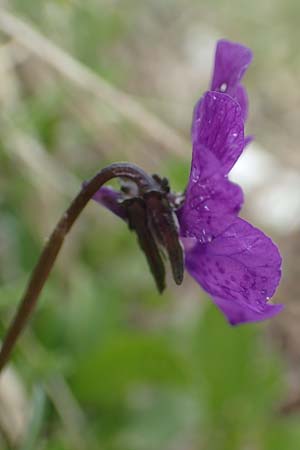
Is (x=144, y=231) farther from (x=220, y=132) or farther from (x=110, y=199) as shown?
(x=220, y=132)

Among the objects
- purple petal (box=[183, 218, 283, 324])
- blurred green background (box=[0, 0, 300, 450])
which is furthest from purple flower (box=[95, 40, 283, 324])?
blurred green background (box=[0, 0, 300, 450])

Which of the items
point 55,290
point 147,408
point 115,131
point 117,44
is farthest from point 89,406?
point 117,44

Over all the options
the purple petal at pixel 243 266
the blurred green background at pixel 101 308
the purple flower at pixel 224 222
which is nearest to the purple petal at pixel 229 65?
the purple flower at pixel 224 222

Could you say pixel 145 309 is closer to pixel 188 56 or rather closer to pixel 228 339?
pixel 228 339

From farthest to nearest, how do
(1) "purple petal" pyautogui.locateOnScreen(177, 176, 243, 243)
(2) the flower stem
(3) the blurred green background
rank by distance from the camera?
(3) the blurred green background, (2) the flower stem, (1) "purple petal" pyautogui.locateOnScreen(177, 176, 243, 243)

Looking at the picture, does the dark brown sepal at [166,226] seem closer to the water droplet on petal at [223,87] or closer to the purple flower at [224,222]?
the purple flower at [224,222]

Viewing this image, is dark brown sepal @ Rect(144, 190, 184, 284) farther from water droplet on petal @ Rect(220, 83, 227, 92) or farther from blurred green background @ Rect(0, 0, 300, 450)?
blurred green background @ Rect(0, 0, 300, 450)
